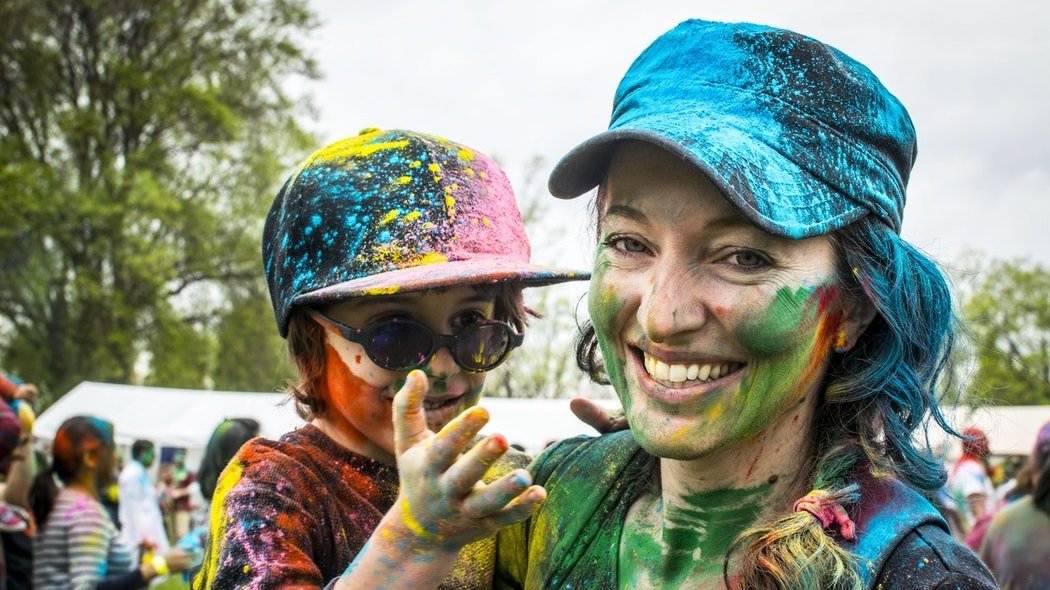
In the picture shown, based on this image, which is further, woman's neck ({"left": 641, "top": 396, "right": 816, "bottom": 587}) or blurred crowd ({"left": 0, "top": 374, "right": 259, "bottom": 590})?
blurred crowd ({"left": 0, "top": 374, "right": 259, "bottom": 590})

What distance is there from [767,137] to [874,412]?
544 mm

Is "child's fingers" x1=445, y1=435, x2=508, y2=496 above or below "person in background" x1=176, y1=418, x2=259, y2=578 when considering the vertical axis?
above

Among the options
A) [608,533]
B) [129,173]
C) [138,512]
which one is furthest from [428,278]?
[129,173]

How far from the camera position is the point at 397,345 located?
7.43ft

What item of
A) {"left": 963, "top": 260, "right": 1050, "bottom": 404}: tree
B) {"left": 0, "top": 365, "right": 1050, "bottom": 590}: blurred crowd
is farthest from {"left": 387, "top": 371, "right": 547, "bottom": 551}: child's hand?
{"left": 963, "top": 260, "right": 1050, "bottom": 404}: tree

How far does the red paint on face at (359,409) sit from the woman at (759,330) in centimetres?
72

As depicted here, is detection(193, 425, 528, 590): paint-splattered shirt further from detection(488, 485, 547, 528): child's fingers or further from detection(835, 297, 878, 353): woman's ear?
detection(835, 297, 878, 353): woman's ear

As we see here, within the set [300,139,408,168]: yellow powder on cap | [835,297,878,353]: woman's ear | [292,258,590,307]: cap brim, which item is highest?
[300,139,408,168]: yellow powder on cap

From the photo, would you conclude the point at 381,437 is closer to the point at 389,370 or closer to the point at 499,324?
the point at 389,370

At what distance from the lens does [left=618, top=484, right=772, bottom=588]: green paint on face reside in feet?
5.80

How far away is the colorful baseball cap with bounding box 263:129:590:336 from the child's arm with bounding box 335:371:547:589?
695 mm

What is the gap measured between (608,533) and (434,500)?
59cm

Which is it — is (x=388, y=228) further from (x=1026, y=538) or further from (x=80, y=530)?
(x=1026, y=538)

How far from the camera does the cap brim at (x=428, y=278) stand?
213 cm
